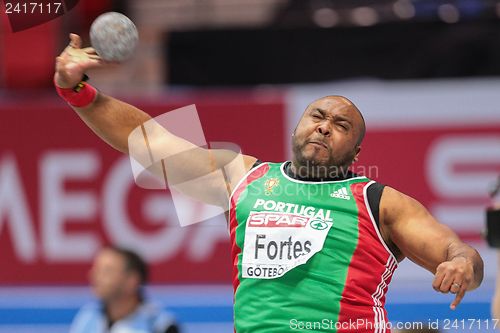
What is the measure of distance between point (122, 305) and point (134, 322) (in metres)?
0.17

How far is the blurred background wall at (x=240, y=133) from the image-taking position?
10094 millimetres

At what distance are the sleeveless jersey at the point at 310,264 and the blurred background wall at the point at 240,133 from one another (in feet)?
16.3

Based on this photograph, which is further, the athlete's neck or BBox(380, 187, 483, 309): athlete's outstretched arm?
the athlete's neck

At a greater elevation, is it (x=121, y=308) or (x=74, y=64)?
(x=74, y=64)

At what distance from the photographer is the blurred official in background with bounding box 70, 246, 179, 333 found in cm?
771

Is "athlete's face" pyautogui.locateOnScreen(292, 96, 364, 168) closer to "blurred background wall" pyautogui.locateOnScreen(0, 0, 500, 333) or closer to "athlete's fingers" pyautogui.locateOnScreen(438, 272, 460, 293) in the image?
"athlete's fingers" pyautogui.locateOnScreen(438, 272, 460, 293)

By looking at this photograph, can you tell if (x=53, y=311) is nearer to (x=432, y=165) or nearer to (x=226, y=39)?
(x=226, y=39)

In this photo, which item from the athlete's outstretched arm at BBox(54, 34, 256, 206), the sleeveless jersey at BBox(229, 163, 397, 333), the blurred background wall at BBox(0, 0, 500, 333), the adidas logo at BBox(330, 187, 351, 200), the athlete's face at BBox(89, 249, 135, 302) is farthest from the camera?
the blurred background wall at BBox(0, 0, 500, 333)

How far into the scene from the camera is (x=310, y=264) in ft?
16.5

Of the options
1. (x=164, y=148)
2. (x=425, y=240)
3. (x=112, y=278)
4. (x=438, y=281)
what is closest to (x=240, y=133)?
(x=112, y=278)

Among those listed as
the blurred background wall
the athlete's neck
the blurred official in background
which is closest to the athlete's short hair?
the blurred official in background

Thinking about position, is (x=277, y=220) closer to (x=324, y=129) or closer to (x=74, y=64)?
(x=324, y=129)

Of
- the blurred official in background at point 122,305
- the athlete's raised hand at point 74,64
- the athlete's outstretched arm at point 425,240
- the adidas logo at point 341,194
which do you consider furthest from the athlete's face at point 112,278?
the athlete's outstretched arm at point 425,240

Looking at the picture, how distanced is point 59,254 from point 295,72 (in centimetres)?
297
